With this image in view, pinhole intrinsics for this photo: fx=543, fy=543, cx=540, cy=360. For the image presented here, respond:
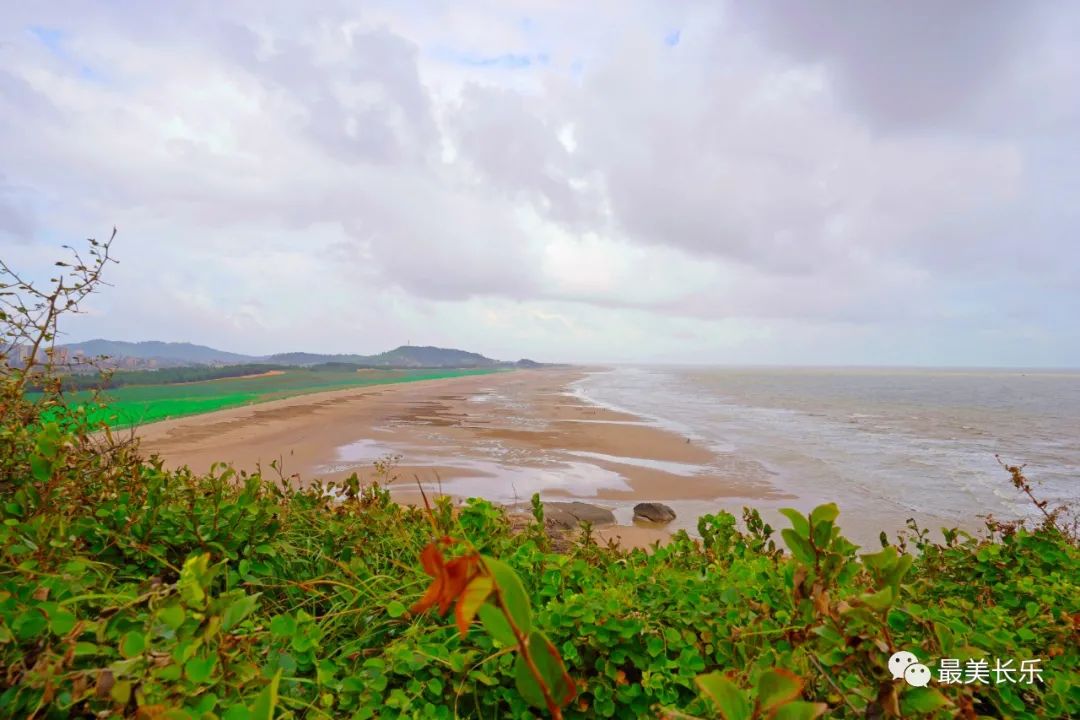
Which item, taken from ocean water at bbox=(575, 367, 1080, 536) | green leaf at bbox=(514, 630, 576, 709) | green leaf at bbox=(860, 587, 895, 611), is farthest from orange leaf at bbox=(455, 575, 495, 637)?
ocean water at bbox=(575, 367, 1080, 536)

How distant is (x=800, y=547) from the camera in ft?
3.56

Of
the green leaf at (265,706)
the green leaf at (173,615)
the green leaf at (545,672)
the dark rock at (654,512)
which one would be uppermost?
the green leaf at (545,672)

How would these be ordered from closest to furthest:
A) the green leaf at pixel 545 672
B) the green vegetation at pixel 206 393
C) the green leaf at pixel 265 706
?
the green leaf at pixel 545 672, the green leaf at pixel 265 706, the green vegetation at pixel 206 393

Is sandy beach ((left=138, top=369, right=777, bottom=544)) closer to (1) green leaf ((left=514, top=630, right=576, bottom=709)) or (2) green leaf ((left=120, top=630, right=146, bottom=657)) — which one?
(2) green leaf ((left=120, top=630, right=146, bottom=657))

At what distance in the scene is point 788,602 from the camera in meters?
2.05

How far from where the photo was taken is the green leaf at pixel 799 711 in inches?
28.5

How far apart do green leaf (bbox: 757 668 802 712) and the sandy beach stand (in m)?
6.09

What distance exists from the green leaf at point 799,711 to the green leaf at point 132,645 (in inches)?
43.3

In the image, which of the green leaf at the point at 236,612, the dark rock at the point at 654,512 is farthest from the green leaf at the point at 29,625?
the dark rock at the point at 654,512

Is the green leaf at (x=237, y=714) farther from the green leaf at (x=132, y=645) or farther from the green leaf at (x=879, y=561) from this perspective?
the green leaf at (x=879, y=561)

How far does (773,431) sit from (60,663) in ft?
81.1

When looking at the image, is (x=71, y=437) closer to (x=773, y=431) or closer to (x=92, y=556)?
(x=92, y=556)

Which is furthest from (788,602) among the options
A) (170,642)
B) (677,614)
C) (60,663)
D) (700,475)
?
(700,475)

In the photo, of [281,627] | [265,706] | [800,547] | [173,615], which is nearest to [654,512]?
[281,627]
